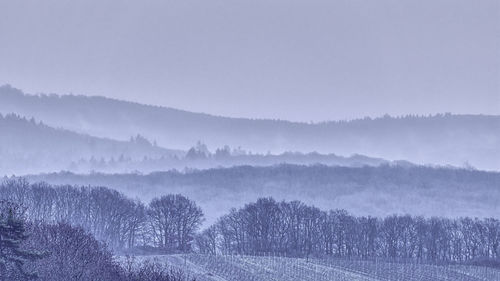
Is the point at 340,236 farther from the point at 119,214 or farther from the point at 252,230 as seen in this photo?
the point at 119,214

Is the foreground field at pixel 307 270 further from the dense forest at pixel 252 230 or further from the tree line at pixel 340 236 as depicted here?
the tree line at pixel 340 236

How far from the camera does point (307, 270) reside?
377ft

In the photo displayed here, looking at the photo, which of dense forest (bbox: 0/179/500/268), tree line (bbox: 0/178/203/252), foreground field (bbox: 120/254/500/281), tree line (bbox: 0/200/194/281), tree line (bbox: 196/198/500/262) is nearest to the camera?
tree line (bbox: 0/200/194/281)

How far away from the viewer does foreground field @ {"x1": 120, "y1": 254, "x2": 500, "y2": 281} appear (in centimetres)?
10581

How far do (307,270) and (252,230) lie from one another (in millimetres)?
69204

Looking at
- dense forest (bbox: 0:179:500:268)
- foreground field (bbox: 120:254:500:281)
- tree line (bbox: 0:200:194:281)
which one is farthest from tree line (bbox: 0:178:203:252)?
tree line (bbox: 0:200:194:281)

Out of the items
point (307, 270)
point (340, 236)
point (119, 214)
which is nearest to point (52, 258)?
point (307, 270)

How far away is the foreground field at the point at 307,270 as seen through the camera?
4166 inches

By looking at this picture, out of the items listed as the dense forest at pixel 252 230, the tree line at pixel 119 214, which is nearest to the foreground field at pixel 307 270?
the dense forest at pixel 252 230

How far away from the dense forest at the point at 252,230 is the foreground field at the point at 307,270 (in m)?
45.0

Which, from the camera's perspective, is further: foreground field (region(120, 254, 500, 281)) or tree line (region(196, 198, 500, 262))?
tree line (region(196, 198, 500, 262))

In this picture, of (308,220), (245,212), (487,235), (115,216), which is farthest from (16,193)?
(487,235)

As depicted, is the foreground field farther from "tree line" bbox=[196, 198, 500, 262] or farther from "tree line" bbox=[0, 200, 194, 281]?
"tree line" bbox=[196, 198, 500, 262]

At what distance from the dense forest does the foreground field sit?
4504cm
